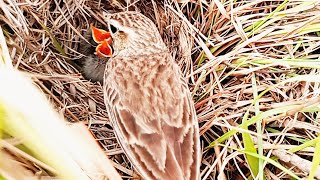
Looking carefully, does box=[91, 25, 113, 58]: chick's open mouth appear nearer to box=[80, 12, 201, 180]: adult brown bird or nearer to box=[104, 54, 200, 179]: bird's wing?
box=[80, 12, 201, 180]: adult brown bird

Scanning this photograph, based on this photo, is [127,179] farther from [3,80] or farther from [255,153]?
[3,80]

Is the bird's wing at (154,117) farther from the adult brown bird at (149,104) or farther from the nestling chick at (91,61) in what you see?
the nestling chick at (91,61)

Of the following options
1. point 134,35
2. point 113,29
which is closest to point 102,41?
point 113,29

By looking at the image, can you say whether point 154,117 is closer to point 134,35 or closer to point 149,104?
point 149,104

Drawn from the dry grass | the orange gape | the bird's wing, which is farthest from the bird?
the bird's wing

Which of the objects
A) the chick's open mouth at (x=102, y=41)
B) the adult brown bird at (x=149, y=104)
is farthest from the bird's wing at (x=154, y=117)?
the chick's open mouth at (x=102, y=41)

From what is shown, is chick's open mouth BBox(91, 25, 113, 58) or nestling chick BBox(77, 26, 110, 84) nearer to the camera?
chick's open mouth BBox(91, 25, 113, 58)

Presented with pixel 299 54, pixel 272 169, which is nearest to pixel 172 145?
pixel 272 169
